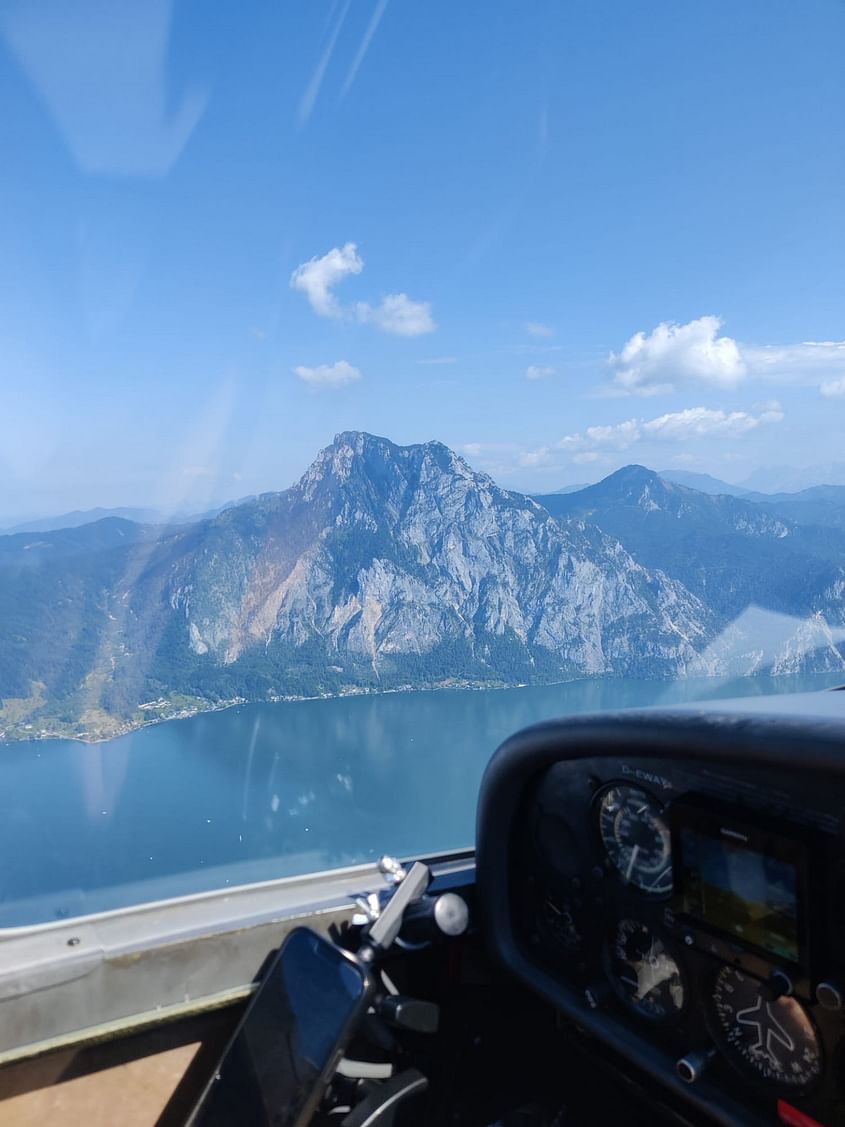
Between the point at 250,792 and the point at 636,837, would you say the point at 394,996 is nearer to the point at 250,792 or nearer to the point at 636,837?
the point at 636,837

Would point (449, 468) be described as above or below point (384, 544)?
above

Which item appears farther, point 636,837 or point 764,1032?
point 636,837

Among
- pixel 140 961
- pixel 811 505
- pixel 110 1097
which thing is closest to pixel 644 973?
pixel 140 961

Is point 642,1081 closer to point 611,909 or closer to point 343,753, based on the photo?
point 611,909

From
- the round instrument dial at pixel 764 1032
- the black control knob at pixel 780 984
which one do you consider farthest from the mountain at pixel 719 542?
the black control knob at pixel 780 984

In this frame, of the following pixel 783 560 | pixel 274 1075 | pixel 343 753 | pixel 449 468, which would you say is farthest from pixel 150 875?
pixel 783 560
